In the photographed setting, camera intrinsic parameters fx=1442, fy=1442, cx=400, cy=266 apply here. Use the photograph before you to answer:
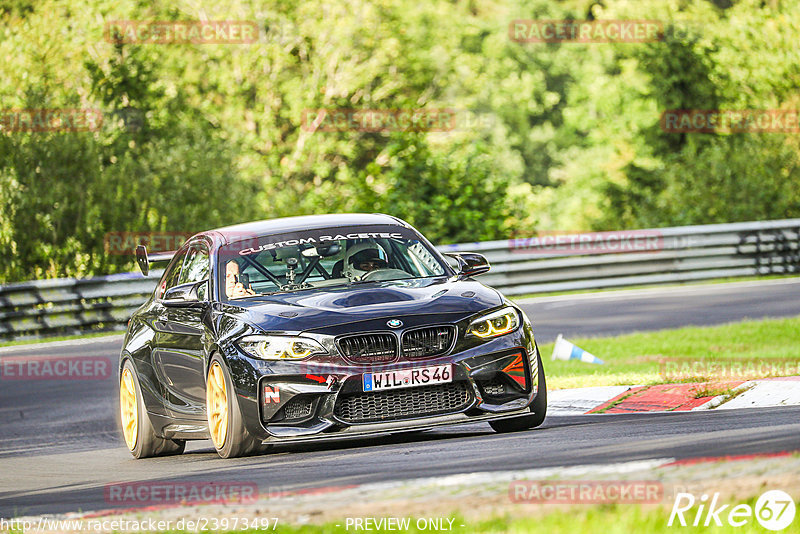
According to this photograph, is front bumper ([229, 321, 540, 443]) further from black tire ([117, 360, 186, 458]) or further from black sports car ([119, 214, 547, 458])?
black tire ([117, 360, 186, 458])

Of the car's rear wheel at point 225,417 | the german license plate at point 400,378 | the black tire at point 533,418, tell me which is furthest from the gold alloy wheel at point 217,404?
the black tire at point 533,418

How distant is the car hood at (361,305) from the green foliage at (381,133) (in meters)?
16.7

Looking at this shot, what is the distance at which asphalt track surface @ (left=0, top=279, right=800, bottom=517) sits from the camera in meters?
7.56

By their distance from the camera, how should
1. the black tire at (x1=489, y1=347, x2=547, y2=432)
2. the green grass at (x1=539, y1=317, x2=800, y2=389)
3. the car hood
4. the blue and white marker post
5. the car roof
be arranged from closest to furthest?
the car hood
the black tire at (x1=489, y1=347, x2=547, y2=432)
the car roof
the green grass at (x1=539, y1=317, x2=800, y2=389)
the blue and white marker post

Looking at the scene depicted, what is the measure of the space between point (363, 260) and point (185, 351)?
1.40 m

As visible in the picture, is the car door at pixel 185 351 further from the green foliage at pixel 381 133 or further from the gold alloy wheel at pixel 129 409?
the green foliage at pixel 381 133

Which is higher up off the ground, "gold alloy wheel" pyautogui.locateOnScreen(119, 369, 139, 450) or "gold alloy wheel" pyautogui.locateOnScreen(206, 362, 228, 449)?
"gold alloy wheel" pyautogui.locateOnScreen(206, 362, 228, 449)

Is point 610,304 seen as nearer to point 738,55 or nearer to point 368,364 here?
point 368,364

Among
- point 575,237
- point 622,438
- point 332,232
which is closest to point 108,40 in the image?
point 575,237

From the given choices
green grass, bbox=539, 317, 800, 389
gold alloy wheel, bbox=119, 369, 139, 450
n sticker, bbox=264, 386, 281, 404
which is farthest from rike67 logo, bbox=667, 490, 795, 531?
green grass, bbox=539, 317, 800, 389

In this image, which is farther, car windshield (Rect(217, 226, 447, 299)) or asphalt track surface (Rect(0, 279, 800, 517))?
car windshield (Rect(217, 226, 447, 299))

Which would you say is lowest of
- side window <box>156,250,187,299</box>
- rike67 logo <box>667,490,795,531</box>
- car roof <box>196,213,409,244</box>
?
side window <box>156,250,187,299</box>

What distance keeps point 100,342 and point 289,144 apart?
2680 centimetres

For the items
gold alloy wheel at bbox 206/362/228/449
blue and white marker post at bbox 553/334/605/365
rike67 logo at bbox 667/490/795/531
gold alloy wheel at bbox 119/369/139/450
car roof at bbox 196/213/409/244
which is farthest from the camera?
blue and white marker post at bbox 553/334/605/365
